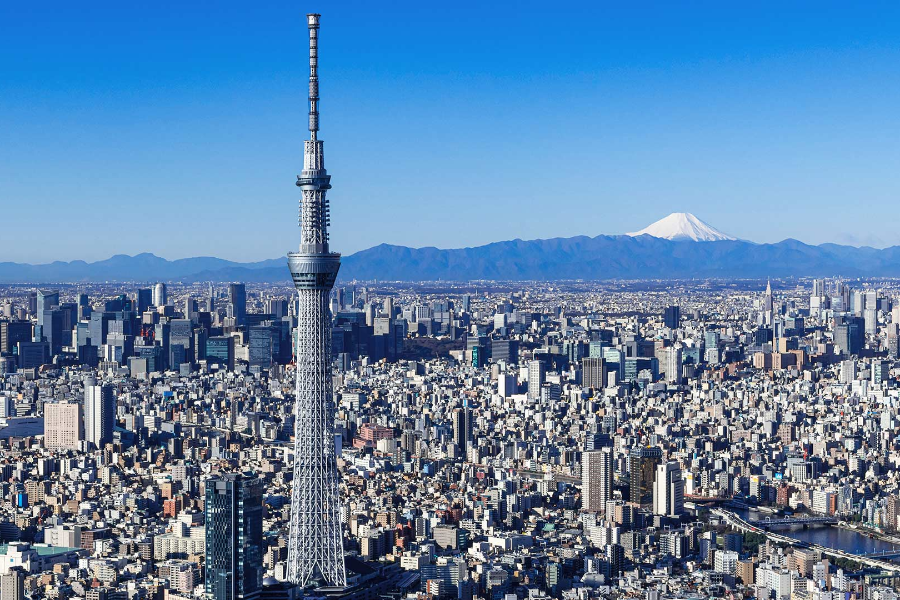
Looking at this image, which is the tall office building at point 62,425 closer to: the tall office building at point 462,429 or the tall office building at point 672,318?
the tall office building at point 462,429

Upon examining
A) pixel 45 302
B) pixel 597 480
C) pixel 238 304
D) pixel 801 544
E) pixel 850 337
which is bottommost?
pixel 801 544

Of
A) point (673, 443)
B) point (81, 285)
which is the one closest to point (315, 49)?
point (673, 443)

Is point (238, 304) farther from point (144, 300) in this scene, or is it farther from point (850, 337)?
point (850, 337)

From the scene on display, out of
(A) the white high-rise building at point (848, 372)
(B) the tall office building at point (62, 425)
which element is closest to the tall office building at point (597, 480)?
(B) the tall office building at point (62, 425)

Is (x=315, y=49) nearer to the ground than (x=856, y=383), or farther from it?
farther from it

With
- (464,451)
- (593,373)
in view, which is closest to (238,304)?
(593,373)

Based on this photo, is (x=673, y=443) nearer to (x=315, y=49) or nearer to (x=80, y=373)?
(x=315, y=49)
